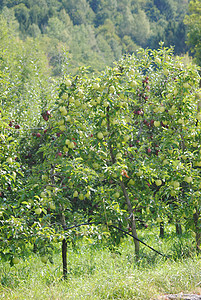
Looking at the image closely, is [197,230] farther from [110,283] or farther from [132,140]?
[110,283]

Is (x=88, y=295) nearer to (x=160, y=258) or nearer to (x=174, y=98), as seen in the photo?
(x=160, y=258)

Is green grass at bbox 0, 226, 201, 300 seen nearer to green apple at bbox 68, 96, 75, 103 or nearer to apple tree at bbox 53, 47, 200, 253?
apple tree at bbox 53, 47, 200, 253

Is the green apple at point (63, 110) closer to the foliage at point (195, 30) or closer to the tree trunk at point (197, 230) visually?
the tree trunk at point (197, 230)

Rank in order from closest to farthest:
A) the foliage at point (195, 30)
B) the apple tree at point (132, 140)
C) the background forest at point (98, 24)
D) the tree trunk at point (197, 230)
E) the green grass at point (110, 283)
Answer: the green grass at point (110, 283)
the apple tree at point (132, 140)
the tree trunk at point (197, 230)
the foliage at point (195, 30)
the background forest at point (98, 24)

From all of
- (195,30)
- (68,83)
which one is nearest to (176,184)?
(68,83)

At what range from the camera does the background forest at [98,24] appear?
60562 millimetres

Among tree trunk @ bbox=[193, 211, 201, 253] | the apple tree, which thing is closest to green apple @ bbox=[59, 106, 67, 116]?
the apple tree

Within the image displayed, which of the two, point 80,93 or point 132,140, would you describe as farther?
point 132,140

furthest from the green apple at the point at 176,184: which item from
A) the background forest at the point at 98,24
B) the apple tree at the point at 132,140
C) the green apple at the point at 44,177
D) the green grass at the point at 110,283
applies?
the background forest at the point at 98,24

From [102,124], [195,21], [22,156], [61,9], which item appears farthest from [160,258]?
[61,9]

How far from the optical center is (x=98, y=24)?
307 ft

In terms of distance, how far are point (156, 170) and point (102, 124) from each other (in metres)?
0.83

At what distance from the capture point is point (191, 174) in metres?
4.00

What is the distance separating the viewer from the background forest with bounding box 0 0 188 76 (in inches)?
2384
